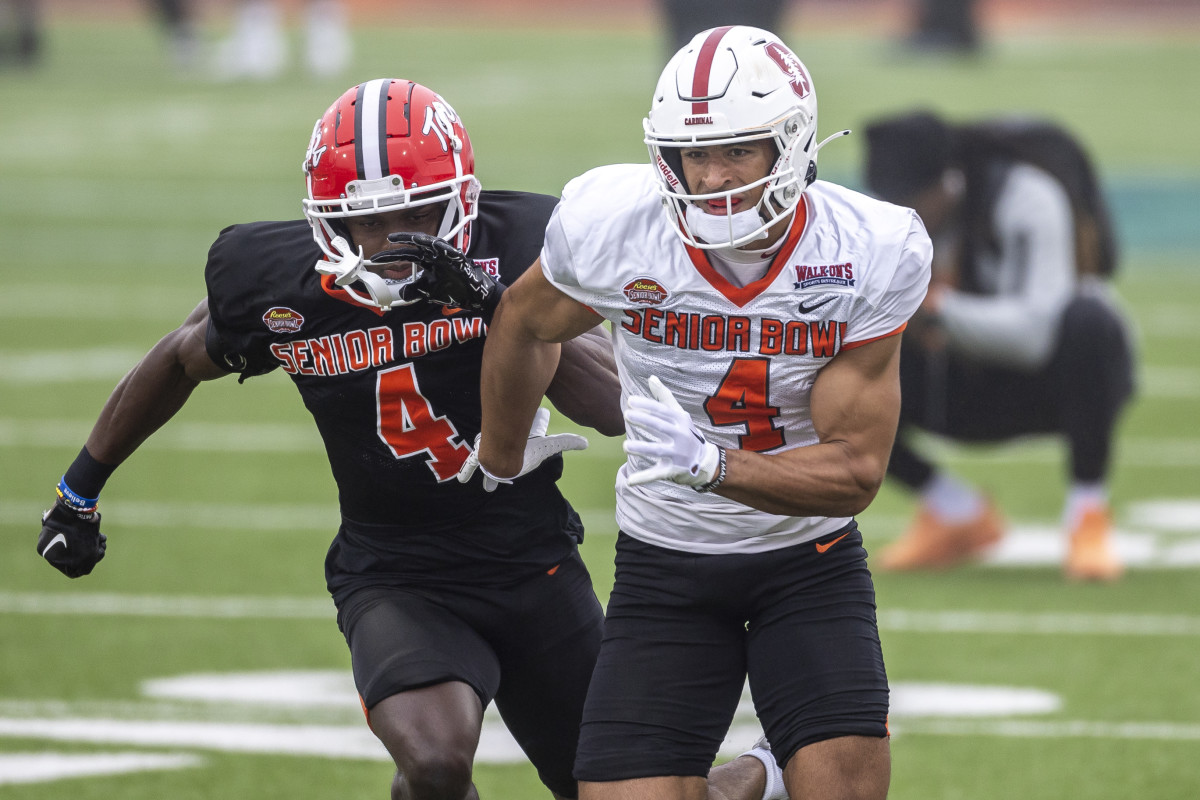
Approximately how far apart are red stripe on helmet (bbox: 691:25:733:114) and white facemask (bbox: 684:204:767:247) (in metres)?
0.18

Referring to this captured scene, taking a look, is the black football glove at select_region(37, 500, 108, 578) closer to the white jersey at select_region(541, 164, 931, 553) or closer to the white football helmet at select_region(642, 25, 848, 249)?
the white jersey at select_region(541, 164, 931, 553)

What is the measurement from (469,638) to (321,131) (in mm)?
1091

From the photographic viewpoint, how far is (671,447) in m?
3.21

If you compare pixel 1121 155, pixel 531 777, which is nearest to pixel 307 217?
pixel 531 777

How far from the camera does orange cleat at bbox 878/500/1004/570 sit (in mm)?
6957

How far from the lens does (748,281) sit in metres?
3.45

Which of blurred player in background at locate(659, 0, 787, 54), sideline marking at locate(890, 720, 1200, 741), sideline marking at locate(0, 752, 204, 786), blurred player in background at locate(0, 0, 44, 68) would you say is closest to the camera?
sideline marking at locate(0, 752, 204, 786)

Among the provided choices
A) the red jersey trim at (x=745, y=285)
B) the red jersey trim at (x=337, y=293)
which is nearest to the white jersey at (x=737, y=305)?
the red jersey trim at (x=745, y=285)

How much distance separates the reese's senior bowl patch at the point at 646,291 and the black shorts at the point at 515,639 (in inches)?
31.3

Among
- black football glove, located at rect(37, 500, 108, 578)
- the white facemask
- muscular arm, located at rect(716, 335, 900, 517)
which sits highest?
the white facemask

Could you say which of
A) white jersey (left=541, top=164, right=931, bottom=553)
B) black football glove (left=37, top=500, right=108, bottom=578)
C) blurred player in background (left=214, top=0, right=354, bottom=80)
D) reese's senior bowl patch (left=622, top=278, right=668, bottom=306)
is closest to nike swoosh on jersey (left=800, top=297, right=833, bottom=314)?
white jersey (left=541, top=164, right=931, bottom=553)

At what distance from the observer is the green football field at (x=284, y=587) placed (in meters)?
5.02

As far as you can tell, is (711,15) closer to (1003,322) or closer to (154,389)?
(1003,322)

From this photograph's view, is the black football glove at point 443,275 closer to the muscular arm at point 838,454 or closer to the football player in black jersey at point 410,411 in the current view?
the football player in black jersey at point 410,411
